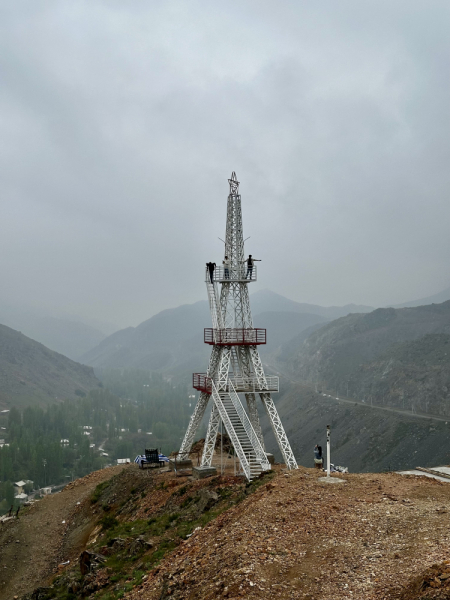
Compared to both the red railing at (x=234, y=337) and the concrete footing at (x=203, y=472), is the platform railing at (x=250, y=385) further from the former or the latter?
the concrete footing at (x=203, y=472)

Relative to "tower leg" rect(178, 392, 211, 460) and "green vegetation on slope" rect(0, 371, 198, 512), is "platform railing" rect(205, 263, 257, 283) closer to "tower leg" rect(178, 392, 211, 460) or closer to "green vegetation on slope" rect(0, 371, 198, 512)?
"tower leg" rect(178, 392, 211, 460)

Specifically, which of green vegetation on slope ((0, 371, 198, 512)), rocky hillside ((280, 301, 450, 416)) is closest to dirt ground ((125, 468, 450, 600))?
green vegetation on slope ((0, 371, 198, 512))

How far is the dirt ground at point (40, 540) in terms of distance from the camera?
20.6 meters

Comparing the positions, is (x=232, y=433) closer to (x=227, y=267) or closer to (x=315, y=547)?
(x=227, y=267)

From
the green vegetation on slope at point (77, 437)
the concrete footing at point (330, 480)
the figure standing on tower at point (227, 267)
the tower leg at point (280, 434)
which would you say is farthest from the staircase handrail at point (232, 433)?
the green vegetation on slope at point (77, 437)

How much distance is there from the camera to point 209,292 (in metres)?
29.4

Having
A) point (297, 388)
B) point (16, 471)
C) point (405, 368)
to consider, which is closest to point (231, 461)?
point (16, 471)

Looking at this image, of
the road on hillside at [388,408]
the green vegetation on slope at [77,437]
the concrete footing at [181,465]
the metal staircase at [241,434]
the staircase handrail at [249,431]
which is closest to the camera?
the metal staircase at [241,434]

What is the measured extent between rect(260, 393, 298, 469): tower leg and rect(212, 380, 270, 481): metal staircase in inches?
44.8

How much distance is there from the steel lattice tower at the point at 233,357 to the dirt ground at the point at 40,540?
25.9ft

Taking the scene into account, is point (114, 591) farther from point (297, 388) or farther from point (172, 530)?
point (297, 388)

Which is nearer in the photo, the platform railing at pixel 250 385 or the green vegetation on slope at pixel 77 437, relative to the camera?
the platform railing at pixel 250 385

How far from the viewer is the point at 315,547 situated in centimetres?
1061

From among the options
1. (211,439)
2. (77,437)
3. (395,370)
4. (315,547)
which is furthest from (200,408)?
(395,370)
